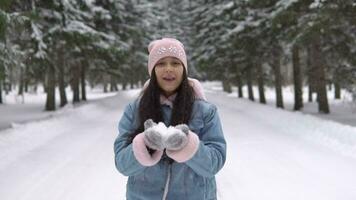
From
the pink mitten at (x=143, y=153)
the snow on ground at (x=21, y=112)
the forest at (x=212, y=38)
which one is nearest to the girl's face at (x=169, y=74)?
the pink mitten at (x=143, y=153)

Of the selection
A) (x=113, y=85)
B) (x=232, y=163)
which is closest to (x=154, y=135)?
(x=232, y=163)

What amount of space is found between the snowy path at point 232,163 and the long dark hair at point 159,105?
4.52 meters

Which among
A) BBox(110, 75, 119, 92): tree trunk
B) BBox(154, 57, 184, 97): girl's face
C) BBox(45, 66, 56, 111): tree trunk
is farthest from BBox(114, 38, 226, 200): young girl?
BBox(110, 75, 119, 92): tree trunk

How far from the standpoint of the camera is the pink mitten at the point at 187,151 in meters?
2.46

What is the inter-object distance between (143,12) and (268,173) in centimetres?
2591

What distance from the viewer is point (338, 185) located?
7918 mm

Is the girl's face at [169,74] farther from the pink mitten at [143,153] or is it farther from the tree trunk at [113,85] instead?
the tree trunk at [113,85]

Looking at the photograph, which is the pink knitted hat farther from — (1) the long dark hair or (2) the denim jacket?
(2) the denim jacket

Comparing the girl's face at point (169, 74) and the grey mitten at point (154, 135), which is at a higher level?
the girl's face at point (169, 74)

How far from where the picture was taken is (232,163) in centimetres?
977

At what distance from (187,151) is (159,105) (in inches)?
17.0

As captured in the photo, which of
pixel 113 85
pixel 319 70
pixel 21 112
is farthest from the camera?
pixel 113 85

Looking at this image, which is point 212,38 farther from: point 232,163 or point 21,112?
point 232,163

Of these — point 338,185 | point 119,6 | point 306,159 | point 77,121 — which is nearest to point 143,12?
point 119,6
